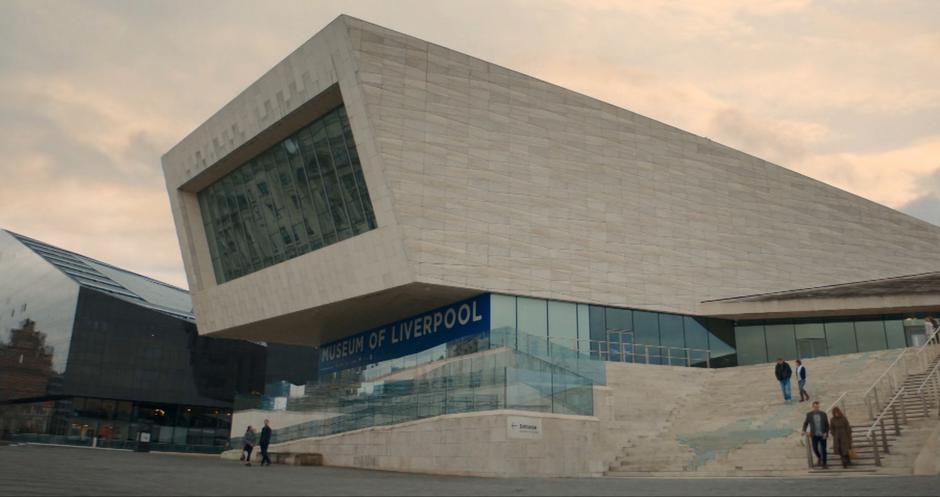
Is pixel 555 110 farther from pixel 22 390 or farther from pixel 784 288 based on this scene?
pixel 22 390

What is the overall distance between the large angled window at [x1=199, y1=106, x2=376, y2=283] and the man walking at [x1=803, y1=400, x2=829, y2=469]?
18441 mm

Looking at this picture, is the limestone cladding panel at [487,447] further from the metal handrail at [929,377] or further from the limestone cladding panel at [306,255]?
the metal handrail at [929,377]

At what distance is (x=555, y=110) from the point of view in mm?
33781

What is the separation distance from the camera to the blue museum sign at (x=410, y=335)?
31531 mm

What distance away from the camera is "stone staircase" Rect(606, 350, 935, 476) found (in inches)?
768

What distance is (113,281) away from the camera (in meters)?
59.4

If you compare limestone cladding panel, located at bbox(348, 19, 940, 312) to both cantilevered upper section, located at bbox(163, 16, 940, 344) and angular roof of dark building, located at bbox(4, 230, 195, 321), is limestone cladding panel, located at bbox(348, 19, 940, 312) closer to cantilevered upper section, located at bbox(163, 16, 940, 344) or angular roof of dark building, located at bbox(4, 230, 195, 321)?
cantilevered upper section, located at bbox(163, 16, 940, 344)

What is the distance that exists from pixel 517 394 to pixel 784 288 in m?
23.0

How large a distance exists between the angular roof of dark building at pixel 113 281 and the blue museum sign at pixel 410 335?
731 inches

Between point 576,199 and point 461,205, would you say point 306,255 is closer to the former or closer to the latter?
point 461,205

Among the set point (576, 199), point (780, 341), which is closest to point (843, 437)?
point (576, 199)

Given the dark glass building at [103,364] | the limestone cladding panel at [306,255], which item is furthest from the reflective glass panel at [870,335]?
the dark glass building at [103,364]

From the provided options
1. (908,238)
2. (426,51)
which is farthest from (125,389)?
(908,238)

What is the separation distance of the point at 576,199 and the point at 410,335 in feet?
32.6
